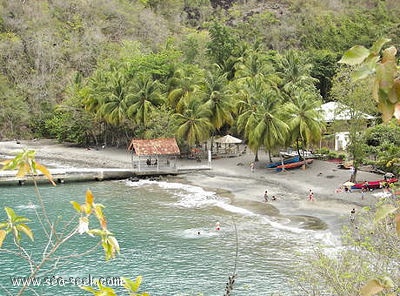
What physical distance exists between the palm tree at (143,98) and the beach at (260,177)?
359 cm

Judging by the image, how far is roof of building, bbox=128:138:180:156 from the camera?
122ft

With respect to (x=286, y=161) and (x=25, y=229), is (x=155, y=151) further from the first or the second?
(x=25, y=229)

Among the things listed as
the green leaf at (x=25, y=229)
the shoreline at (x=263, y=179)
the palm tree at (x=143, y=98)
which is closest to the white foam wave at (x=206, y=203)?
Result: the shoreline at (x=263, y=179)

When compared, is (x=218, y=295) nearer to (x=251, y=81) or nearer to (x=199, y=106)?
(x=199, y=106)

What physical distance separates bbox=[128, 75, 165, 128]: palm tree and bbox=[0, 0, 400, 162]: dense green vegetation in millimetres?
107

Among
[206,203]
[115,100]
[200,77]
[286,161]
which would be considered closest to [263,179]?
[286,161]

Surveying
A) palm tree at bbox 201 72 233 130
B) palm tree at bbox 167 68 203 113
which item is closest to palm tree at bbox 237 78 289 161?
palm tree at bbox 201 72 233 130

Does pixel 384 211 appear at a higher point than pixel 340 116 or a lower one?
lower

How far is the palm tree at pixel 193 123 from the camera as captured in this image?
40.0 m

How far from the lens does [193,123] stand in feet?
131

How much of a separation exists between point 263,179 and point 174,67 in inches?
601

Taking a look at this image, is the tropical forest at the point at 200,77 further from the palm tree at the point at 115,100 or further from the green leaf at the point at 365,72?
the green leaf at the point at 365,72

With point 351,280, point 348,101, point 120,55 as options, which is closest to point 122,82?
point 120,55

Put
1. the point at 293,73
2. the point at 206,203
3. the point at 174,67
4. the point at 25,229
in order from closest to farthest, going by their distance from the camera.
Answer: the point at 25,229 < the point at 206,203 < the point at 174,67 < the point at 293,73
